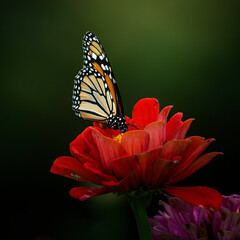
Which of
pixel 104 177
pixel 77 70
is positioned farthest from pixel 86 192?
pixel 77 70

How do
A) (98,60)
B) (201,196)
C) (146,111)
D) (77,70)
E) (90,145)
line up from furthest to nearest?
(77,70) < (98,60) < (146,111) < (90,145) < (201,196)

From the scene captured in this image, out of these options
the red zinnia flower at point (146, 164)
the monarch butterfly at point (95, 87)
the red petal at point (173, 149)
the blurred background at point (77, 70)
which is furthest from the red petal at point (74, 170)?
the blurred background at point (77, 70)

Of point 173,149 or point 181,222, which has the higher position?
point 173,149

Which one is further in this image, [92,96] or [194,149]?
[92,96]

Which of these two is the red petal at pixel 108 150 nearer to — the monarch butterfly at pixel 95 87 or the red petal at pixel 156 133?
the red petal at pixel 156 133

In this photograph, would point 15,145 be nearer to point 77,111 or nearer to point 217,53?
point 217,53

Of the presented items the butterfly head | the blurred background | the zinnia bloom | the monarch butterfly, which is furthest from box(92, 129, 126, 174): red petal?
the blurred background

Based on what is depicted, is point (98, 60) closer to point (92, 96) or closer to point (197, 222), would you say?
point (92, 96)

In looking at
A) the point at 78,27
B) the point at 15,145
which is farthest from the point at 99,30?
the point at 15,145
